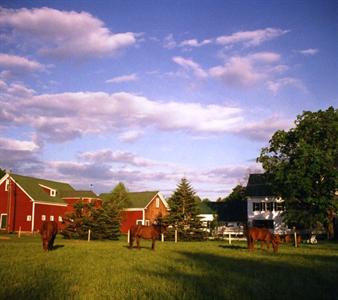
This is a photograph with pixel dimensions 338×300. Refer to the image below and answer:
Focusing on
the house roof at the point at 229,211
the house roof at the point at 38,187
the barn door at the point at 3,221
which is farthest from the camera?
the house roof at the point at 229,211

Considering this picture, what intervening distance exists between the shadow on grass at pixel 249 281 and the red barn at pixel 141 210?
50.3m

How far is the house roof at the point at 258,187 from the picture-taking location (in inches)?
2628

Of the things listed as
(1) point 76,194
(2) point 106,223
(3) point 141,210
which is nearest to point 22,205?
(1) point 76,194

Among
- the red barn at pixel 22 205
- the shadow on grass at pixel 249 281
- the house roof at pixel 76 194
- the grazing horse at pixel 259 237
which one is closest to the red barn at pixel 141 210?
the house roof at pixel 76 194

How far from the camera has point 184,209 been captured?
49.2 m

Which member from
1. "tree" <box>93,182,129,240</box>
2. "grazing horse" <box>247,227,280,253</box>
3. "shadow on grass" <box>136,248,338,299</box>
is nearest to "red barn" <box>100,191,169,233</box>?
"tree" <box>93,182,129,240</box>

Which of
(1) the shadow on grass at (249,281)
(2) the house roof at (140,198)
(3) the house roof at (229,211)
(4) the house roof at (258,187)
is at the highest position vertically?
(4) the house roof at (258,187)

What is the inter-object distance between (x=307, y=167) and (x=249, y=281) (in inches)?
1421

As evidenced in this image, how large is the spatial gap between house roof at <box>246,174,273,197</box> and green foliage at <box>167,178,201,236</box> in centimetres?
1994

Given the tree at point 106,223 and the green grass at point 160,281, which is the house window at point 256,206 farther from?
the green grass at point 160,281

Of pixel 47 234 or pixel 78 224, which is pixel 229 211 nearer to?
pixel 78 224

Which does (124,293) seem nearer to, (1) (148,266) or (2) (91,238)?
(1) (148,266)

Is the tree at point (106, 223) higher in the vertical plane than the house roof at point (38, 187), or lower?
lower

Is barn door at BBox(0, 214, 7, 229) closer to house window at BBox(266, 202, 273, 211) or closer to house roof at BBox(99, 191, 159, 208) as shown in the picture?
house roof at BBox(99, 191, 159, 208)
